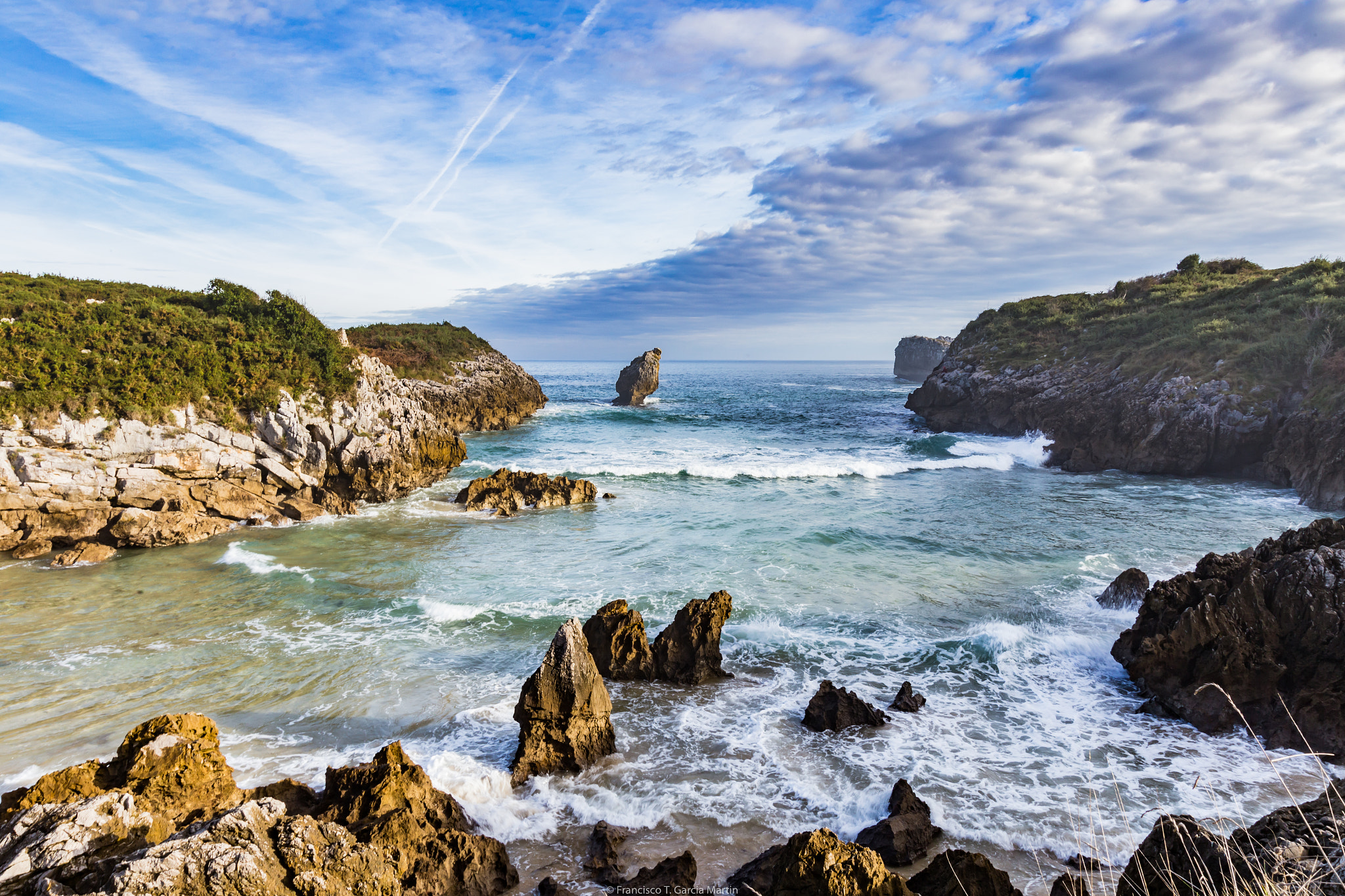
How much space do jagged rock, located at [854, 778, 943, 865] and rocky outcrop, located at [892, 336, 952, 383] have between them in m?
128

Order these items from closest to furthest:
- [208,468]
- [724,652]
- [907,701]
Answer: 1. [907,701]
2. [724,652]
3. [208,468]

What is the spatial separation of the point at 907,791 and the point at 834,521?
14500 mm

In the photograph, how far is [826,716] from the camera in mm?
9531

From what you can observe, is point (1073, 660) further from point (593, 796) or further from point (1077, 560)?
point (593, 796)

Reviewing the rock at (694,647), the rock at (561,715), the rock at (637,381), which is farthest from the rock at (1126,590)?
the rock at (637,381)

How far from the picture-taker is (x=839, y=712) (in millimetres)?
9508

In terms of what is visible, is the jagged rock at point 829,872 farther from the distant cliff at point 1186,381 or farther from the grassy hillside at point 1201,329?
the grassy hillside at point 1201,329

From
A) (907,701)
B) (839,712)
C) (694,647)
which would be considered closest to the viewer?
(839,712)

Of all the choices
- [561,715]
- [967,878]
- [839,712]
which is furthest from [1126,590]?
[561,715]

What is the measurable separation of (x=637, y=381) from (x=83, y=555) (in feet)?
170

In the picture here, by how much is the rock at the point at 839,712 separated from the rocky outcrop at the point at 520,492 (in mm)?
15722

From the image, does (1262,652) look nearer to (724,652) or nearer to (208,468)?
(724,652)

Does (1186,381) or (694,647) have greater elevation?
(1186,381)

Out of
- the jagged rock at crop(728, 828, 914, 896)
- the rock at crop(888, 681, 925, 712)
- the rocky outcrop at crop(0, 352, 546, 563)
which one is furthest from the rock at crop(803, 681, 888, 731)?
the rocky outcrop at crop(0, 352, 546, 563)
